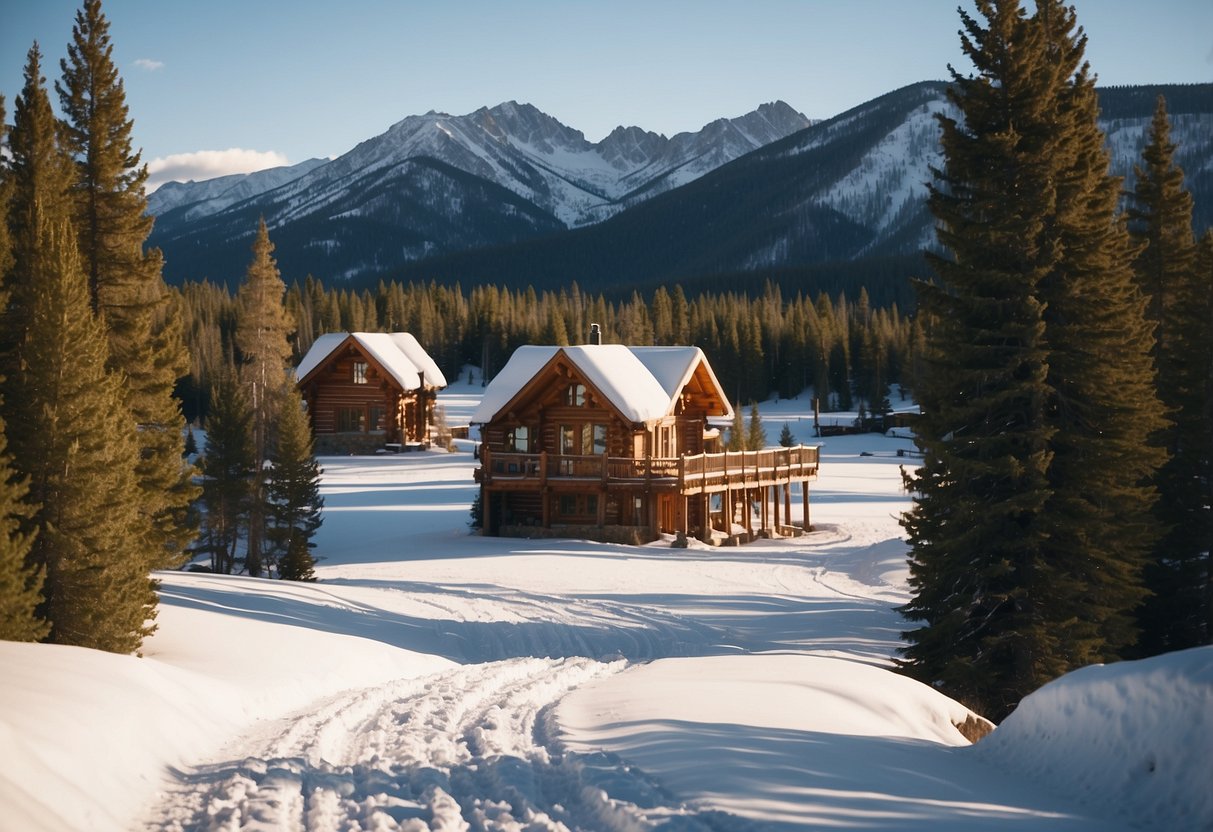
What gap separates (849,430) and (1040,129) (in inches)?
2871

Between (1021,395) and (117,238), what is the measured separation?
18448mm

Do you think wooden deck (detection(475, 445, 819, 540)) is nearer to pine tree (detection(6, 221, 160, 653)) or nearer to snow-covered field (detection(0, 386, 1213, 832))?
snow-covered field (detection(0, 386, 1213, 832))

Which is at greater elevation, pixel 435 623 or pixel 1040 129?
pixel 1040 129

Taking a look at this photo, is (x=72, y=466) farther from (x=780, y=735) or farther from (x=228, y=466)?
(x=228, y=466)

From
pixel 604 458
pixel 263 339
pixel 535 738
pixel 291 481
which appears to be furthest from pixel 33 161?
pixel 604 458

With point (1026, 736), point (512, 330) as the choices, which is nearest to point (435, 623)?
point (1026, 736)

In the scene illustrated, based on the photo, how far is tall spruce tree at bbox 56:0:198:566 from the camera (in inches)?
909

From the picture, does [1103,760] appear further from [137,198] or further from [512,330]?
[512,330]

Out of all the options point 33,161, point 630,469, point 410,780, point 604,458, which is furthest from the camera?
point 630,469

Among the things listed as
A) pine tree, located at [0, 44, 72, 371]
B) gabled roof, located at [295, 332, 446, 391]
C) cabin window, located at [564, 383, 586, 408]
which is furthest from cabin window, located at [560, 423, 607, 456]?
gabled roof, located at [295, 332, 446, 391]

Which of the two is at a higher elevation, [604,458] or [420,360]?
[420,360]

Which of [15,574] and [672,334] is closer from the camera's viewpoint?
[15,574]

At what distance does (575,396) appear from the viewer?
38875 mm

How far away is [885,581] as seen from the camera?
104ft
